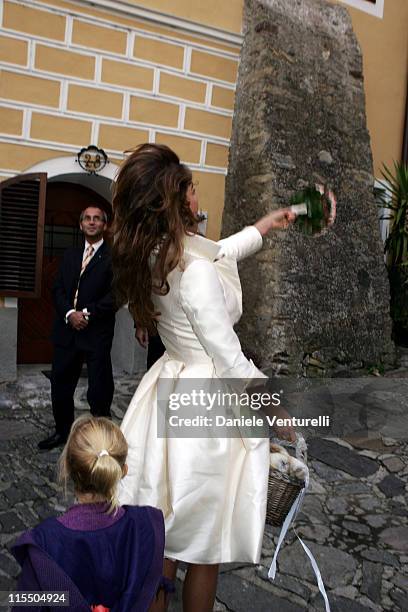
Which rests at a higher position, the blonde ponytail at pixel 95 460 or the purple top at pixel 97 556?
the blonde ponytail at pixel 95 460

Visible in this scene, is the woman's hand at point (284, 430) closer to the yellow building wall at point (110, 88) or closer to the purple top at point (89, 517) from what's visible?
the purple top at point (89, 517)

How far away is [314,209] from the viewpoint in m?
2.76

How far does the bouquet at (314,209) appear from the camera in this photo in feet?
8.91

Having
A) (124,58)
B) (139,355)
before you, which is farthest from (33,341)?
(124,58)

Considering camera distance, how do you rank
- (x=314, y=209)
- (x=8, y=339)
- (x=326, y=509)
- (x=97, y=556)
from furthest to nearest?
(x=8, y=339)
(x=326, y=509)
(x=314, y=209)
(x=97, y=556)

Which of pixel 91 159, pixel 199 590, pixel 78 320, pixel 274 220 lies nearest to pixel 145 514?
pixel 199 590

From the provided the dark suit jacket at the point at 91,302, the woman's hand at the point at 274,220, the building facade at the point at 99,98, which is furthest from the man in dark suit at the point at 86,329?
the woman's hand at the point at 274,220

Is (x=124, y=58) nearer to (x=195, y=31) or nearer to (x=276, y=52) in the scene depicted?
(x=195, y=31)

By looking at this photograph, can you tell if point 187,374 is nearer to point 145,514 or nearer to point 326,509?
point 145,514

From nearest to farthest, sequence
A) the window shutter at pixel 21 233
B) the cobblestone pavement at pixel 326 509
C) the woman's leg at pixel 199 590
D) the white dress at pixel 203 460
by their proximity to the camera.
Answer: the white dress at pixel 203 460 → the woman's leg at pixel 199 590 → the cobblestone pavement at pixel 326 509 → the window shutter at pixel 21 233

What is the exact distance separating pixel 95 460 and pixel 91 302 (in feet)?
8.95

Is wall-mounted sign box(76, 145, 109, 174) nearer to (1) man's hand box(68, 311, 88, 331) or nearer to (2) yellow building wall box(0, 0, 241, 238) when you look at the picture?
(2) yellow building wall box(0, 0, 241, 238)

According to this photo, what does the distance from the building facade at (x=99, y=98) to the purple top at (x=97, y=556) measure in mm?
4522

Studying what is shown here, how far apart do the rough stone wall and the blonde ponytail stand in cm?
508
